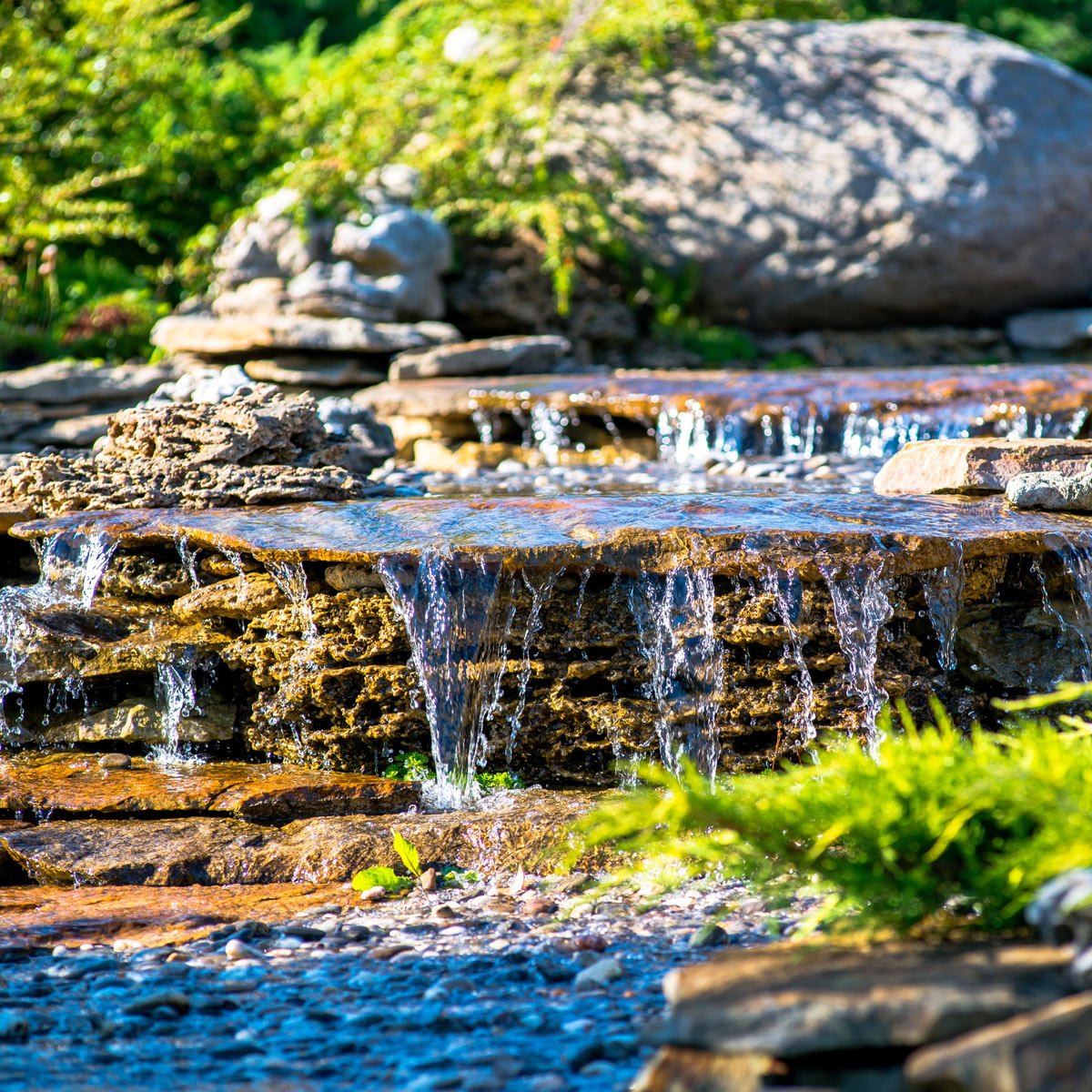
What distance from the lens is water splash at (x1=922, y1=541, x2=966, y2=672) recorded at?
4461 millimetres

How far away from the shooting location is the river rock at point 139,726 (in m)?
4.86

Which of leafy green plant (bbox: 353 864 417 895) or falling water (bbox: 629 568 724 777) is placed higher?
falling water (bbox: 629 568 724 777)

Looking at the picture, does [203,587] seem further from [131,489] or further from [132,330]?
[132,330]

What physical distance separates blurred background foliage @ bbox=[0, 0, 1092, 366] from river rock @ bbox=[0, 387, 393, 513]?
4.91 m

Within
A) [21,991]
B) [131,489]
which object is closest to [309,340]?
[131,489]

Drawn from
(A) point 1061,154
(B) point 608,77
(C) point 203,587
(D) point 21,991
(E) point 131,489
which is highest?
(B) point 608,77

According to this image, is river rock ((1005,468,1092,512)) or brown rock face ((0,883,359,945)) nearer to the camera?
brown rock face ((0,883,359,945))

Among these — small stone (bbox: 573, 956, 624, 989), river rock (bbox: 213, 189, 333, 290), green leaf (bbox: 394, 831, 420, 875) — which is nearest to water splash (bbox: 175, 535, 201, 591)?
green leaf (bbox: 394, 831, 420, 875)

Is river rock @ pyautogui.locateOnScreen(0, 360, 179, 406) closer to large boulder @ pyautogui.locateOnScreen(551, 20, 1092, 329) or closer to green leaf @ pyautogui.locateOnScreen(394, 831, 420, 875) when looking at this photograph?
large boulder @ pyautogui.locateOnScreen(551, 20, 1092, 329)

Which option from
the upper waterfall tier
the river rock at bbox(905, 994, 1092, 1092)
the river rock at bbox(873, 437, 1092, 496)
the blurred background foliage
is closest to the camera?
the river rock at bbox(905, 994, 1092, 1092)

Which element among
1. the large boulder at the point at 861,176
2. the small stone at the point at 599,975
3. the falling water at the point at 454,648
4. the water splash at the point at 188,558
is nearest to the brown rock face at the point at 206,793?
the falling water at the point at 454,648

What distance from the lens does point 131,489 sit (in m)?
5.63

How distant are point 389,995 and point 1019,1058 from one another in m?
1.59

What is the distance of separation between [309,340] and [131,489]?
3.76 metres
